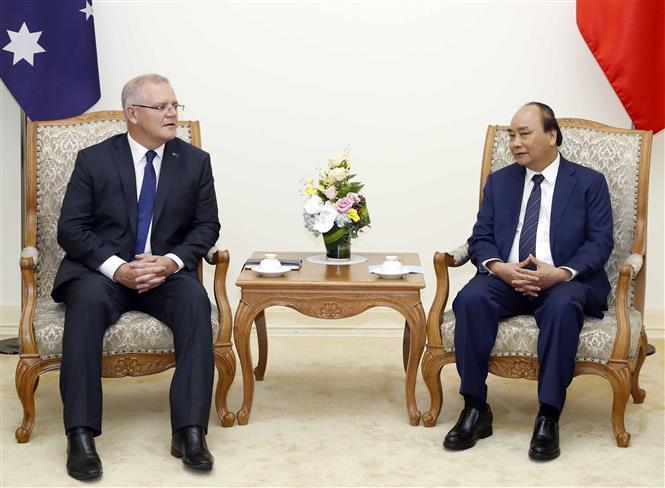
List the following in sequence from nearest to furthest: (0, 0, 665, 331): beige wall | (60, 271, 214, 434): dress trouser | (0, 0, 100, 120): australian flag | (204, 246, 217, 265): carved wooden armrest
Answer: (60, 271, 214, 434): dress trouser → (204, 246, 217, 265): carved wooden armrest → (0, 0, 100, 120): australian flag → (0, 0, 665, 331): beige wall

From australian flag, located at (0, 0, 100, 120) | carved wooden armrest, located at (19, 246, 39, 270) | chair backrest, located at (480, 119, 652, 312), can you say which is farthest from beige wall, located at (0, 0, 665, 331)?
carved wooden armrest, located at (19, 246, 39, 270)

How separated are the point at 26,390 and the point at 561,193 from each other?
2384mm

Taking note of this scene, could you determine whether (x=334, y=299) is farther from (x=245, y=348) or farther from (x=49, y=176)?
(x=49, y=176)

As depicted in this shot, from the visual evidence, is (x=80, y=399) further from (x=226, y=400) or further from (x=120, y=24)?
(x=120, y=24)

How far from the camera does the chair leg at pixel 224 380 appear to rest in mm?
4008

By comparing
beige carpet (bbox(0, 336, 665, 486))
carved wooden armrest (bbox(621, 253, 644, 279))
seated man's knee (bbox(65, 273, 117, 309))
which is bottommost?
beige carpet (bbox(0, 336, 665, 486))

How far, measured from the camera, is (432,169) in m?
5.62

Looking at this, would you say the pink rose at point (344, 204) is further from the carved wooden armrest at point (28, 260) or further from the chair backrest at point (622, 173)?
the carved wooden armrest at point (28, 260)

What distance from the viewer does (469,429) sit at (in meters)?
3.84

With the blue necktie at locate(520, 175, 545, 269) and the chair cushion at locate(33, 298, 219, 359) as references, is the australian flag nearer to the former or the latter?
the chair cushion at locate(33, 298, 219, 359)

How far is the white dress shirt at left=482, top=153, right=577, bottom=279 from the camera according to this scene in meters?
4.15

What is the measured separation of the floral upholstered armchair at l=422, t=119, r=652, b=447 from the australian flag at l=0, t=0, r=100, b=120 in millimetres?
2273

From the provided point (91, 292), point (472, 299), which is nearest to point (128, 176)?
point (91, 292)

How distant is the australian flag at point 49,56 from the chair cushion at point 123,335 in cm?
172
